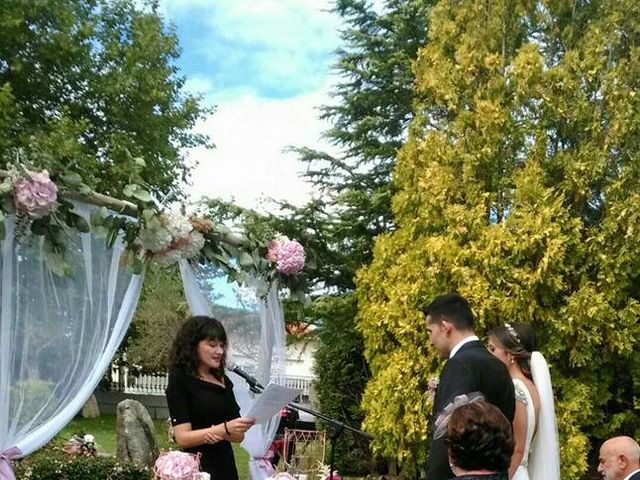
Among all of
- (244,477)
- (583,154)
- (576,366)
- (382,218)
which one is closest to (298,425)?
(244,477)

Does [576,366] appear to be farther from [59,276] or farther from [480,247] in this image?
[59,276]

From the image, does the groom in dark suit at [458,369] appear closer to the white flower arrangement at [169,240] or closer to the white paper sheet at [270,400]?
the white paper sheet at [270,400]

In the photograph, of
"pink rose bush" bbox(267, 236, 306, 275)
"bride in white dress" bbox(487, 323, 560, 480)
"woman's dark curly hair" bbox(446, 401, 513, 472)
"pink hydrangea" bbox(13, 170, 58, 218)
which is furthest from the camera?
"pink rose bush" bbox(267, 236, 306, 275)

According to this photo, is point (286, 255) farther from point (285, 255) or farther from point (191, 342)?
point (191, 342)

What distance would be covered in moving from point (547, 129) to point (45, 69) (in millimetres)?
9287

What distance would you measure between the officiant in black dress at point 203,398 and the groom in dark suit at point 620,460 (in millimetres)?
1747

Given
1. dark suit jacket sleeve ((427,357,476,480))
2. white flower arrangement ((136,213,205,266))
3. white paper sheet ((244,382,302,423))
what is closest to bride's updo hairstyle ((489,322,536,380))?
dark suit jacket sleeve ((427,357,476,480))

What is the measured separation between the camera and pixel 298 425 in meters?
12.5

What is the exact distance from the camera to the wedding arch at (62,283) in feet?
11.0

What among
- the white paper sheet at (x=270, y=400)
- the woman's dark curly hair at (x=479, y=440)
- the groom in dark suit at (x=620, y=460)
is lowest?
the groom in dark suit at (x=620, y=460)

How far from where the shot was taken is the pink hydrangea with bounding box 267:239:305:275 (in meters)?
4.87

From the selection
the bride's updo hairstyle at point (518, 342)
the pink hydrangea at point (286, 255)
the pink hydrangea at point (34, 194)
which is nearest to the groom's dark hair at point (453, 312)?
the bride's updo hairstyle at point (518, 342)

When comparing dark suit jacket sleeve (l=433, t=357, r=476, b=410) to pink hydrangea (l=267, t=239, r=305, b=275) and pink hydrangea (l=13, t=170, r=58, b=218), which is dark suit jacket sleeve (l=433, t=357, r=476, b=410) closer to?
pink hydrangea (l=13, t=170, r=58, b=218)

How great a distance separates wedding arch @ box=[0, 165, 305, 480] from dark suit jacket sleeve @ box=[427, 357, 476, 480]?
5.43 feet
